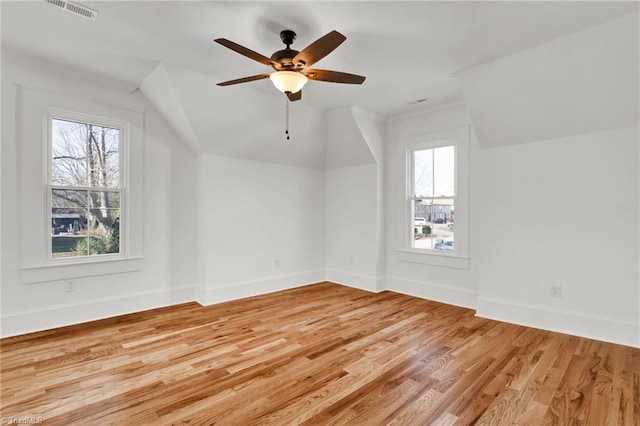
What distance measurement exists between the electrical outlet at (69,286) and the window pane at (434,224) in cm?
429

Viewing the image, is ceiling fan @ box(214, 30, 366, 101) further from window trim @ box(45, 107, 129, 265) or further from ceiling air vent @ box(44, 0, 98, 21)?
window trim @ box(45, 107, 129, 265)

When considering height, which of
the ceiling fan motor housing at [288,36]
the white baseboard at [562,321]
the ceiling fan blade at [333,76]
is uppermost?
the ceiling fan motor housing at [288,36]

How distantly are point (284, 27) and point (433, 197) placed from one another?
3041 mm

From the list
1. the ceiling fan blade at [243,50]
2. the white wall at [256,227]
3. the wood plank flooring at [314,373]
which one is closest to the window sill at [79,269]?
the wood plank flooring at [314,373]

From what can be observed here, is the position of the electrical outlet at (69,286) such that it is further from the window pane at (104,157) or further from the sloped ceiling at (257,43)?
the sloped ceiling at (257,43)

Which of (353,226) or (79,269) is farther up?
(353,226)

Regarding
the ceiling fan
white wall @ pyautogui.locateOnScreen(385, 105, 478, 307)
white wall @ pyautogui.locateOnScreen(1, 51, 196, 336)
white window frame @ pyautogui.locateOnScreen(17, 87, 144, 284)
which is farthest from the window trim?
white wall @ pyautogui.locateOnScreen(385, 105, 478, 307)

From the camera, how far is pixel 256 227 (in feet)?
15.8

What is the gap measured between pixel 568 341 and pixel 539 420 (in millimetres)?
1553

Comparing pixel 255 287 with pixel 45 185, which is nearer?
pixel 45 185

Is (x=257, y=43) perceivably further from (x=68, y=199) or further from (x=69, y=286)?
(x=69, y=286)

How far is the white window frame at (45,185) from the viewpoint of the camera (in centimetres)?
319

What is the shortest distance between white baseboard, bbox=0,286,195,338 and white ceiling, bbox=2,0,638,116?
2.38m

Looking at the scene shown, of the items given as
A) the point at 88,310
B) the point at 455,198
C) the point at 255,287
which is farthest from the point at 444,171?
the point at 88,310
